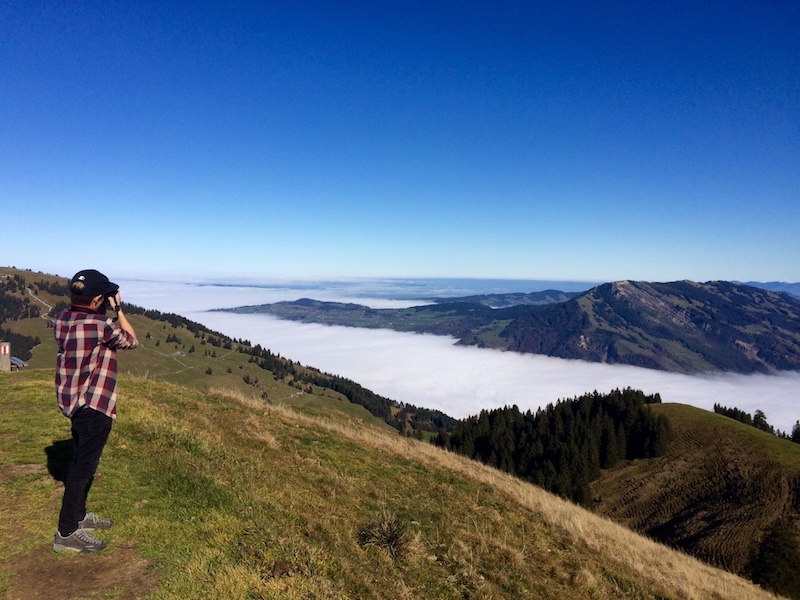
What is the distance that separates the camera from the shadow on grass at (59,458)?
8.75 meters

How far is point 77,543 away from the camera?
6.30 m

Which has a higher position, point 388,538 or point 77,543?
point 77,543

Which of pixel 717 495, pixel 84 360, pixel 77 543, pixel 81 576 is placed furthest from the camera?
pixel 717 495

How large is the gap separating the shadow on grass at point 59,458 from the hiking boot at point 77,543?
2614 millimetres

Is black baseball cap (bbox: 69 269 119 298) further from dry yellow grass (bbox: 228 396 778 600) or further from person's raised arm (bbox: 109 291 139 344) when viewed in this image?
dry yellow grass (bbox: 228 396 778 600)

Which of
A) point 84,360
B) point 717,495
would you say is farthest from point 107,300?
point 717,495

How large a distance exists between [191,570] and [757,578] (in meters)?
40.9

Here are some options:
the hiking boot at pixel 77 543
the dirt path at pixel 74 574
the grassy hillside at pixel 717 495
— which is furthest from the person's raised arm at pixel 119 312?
the grassy hillside at pixel 717 495

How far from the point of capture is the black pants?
622 centimetres

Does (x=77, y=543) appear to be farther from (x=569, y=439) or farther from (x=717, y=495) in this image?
(x=569, y=439)

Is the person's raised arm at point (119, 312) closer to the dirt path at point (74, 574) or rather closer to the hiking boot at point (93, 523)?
the hiking boot at point (93, 523)

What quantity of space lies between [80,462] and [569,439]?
78.0m

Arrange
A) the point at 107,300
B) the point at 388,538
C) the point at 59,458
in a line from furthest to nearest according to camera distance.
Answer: the point at 59,458, the point at 388,538, the point at 107,300

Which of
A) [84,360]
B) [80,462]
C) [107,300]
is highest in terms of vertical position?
[107,300]
